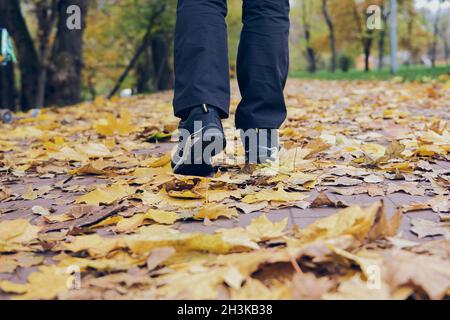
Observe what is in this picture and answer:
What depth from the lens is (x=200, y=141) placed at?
2016 millimetres

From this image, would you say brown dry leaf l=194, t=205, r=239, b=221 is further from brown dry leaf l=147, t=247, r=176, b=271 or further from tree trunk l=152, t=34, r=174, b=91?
tree trunk l=152, t=34, r=174, b=91

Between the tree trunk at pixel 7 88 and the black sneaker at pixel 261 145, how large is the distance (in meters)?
7.39

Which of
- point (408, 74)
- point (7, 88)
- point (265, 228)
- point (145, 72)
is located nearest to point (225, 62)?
point (265, 228)

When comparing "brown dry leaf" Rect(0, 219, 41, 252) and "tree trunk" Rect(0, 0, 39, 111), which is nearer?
"brown dry leaf" Rect(0, 219, 41, 252)

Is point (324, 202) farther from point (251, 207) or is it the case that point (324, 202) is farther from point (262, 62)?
point (262, 62)

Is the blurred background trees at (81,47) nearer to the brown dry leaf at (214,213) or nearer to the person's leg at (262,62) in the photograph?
the person's leg at (262,62)

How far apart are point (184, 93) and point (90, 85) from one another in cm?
2221

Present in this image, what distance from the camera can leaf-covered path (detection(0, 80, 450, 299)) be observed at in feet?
3.74

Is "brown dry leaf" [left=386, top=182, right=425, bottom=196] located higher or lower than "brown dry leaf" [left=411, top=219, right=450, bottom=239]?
lower

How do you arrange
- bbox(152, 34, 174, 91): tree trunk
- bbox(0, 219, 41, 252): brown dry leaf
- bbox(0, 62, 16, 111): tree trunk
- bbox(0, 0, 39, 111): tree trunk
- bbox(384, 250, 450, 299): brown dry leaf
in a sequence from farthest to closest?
bbox(152, 34, 174, 91): tree trunk, bbox(0, 62, 16, 111): tree trunk, bbox(0, 0, 39, 111): tree trunk, bbox(0, 219, 41, 252): brown dry leaf, bbox(384, 250, 450, 299): brown dry leaf

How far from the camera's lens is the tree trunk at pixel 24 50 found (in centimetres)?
824

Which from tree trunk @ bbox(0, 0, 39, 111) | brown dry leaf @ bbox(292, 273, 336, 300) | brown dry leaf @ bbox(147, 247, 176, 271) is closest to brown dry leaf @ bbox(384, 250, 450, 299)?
brown dry leaf @ bbox(292, 273, 336, 300)
